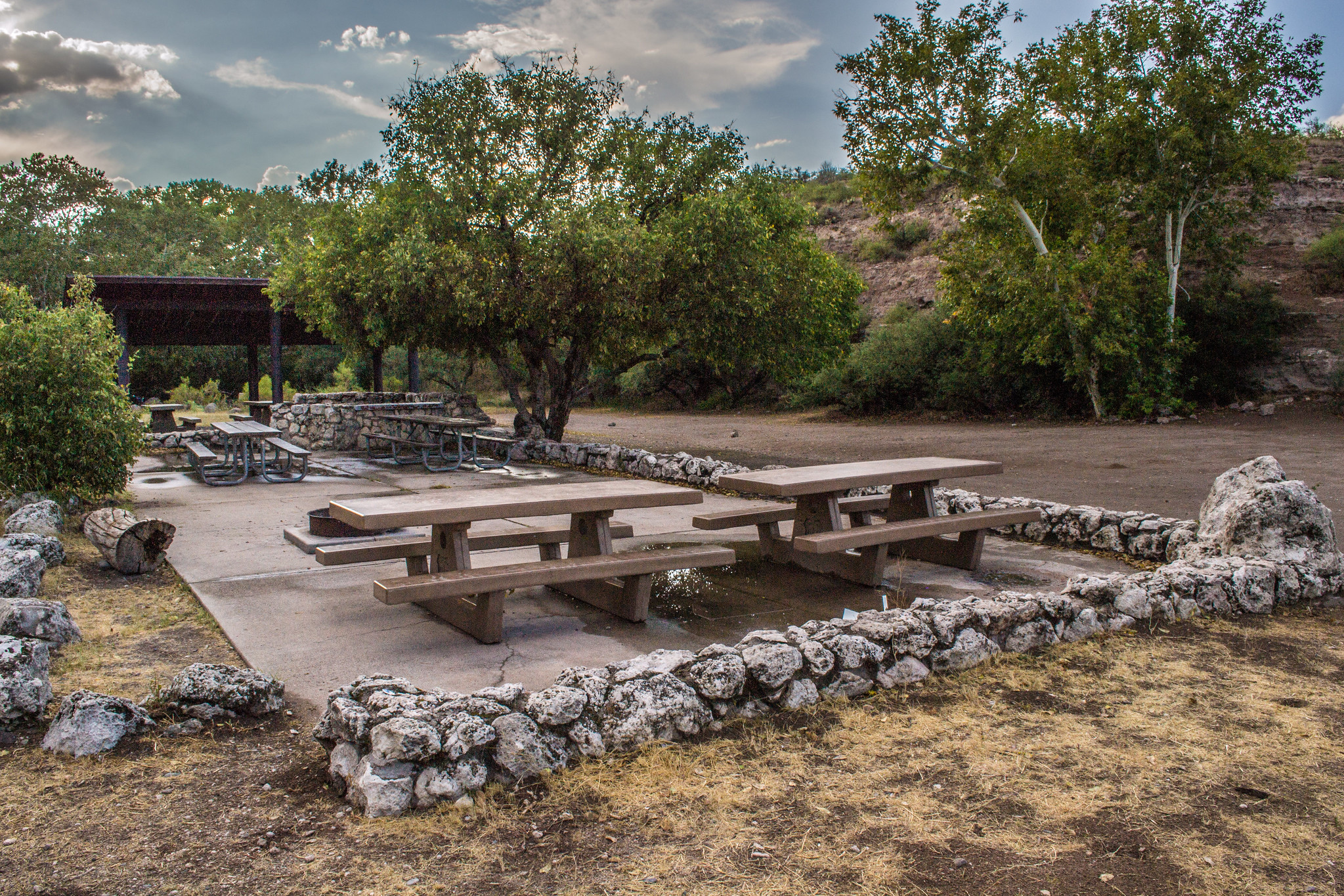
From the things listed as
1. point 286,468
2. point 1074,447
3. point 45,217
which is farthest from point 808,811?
point 45,217

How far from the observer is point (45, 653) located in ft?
10.7

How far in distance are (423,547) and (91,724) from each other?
1.90m

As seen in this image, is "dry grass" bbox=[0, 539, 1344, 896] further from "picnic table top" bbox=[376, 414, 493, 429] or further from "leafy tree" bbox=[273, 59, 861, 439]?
"leafy tree" bbox=[273, 59, 861, 439]

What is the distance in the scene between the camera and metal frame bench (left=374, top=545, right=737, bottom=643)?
12.7 feet

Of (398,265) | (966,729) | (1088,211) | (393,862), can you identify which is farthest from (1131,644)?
(1088,211)

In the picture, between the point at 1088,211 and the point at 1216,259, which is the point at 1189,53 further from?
the point at 1216,259

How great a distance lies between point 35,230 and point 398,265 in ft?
137

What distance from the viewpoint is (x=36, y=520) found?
6.10 m

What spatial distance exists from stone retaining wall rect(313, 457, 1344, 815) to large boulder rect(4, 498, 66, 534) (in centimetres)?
450

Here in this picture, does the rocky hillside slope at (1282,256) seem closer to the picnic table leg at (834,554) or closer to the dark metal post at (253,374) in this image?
the picnic table leg at (834,554)

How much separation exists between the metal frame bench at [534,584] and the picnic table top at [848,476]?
1.52 ft

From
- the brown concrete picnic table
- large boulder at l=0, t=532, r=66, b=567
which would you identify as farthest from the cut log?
the brown concrete picnic table

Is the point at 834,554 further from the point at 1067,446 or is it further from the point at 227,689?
the point at 1067,446

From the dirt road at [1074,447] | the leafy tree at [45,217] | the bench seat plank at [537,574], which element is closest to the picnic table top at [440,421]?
the dirt road at [1074,447]
